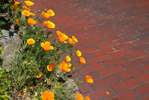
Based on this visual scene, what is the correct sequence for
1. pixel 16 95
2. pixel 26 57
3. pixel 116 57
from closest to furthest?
pixel 16 95 → pixel 26 57 → pixel 116 57

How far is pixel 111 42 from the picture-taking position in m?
3.11

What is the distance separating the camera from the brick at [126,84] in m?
2.07

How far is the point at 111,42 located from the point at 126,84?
3.83 ft

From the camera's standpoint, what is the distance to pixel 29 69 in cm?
173

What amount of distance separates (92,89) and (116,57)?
896 mm

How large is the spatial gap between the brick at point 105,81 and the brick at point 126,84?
0.08 m

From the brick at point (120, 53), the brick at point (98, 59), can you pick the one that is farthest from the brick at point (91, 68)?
the brick at point (120, 53)

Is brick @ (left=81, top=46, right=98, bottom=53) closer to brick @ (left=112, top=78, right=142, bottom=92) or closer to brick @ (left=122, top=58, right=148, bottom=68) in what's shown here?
brick @ (left=122, top=58, right=148, bottom=68)

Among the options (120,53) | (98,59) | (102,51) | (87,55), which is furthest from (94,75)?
(120,53)

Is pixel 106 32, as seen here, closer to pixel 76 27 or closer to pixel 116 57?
pixel 76 27

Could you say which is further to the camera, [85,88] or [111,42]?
[111,42]

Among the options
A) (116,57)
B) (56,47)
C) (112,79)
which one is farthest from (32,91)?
(116,57)

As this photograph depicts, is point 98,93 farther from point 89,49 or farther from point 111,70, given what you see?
point 89,49

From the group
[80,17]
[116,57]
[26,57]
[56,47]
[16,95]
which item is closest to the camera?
[16,95]
